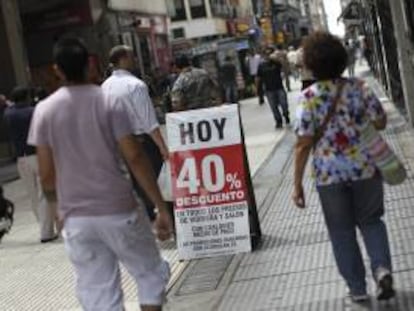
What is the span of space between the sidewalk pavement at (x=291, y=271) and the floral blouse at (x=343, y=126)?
2.81 feet

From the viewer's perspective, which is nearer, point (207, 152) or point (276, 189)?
point (207, 152)

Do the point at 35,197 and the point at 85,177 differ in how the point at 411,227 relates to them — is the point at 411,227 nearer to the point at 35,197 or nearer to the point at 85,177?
the point at 85,177

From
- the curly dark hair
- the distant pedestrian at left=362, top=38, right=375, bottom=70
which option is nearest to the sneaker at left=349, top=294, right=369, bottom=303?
the curly dark hair

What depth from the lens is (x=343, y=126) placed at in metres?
6.17

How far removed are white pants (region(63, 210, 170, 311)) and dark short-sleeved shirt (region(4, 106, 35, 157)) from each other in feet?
21.7

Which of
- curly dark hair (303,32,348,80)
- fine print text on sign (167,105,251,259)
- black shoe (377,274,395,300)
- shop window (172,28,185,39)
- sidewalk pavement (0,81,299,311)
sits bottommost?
sidewalk pavement (0,81,299,311)

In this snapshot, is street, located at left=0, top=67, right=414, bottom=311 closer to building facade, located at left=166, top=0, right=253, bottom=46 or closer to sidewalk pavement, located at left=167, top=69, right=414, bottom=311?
sidewalk pavement, located at left=167, top=69, right=414, bottom=311

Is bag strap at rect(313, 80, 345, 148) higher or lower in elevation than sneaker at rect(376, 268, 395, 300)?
higher

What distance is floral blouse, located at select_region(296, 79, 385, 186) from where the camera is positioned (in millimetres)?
6164

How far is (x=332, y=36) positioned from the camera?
6.43 m

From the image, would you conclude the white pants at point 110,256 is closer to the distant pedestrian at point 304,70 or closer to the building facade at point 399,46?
the distant pedestrian at point 304,70

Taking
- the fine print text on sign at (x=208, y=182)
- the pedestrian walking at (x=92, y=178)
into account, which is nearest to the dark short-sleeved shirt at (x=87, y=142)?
the pedestrian walking at (x=92, y=178)

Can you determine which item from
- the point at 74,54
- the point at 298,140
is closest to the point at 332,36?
the point at 298,140

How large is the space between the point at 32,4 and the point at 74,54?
26237 mm
